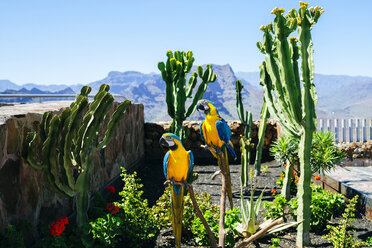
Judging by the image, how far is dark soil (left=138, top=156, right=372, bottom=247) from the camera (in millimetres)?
3527

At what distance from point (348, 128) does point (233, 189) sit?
602cm

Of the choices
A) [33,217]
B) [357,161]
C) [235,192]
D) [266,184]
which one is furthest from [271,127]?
[33,217]

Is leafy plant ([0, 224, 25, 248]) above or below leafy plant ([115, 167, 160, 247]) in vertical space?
above

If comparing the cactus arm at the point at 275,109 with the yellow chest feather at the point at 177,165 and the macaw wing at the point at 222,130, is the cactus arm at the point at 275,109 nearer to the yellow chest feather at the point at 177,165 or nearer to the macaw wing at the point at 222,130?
the macaw wing at the point at 222,130

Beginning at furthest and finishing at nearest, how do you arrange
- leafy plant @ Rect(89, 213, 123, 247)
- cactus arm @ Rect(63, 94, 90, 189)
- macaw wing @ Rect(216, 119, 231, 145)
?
1. leafy plant @ Rect(89, 213, 123, 247)
2. cactus arm @ Rect(63, 94, 90, 189)
3. macaw wing @ Rect(216, 119, 231, 145)

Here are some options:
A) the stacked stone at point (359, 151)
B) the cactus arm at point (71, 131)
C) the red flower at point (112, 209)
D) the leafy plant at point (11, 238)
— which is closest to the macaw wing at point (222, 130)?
the cactus arm at point (71, 131)

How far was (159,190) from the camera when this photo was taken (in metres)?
5.68

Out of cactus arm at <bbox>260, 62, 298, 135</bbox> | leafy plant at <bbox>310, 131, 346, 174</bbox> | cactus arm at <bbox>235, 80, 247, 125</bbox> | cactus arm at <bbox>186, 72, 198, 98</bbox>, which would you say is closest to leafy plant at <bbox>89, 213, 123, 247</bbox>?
cactus arm at <bbox>260, 62, 298, 135</bbox>

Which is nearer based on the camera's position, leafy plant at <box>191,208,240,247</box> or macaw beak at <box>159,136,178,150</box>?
macaw beak at <box>159,136,178,150</box>

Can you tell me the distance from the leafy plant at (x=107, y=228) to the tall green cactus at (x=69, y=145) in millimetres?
148

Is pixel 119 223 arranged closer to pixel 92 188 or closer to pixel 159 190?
pixel 92 188

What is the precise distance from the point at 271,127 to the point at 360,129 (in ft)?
10.5

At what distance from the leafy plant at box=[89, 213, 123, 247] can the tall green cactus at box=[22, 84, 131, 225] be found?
0.15 meters

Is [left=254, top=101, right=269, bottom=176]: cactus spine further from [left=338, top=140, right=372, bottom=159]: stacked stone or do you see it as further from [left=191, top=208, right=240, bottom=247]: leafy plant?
[left=338, top=140, right=372, bottom=159]: stacked stone
